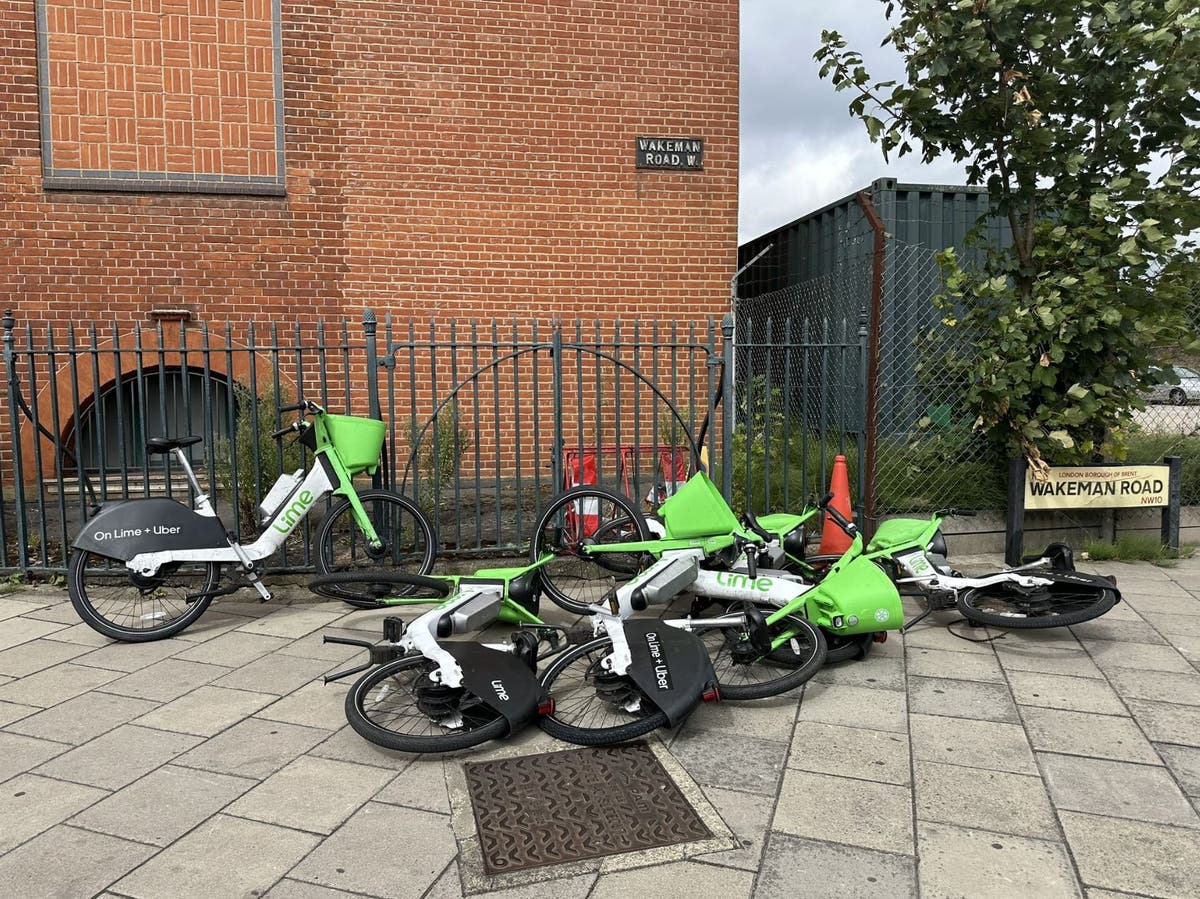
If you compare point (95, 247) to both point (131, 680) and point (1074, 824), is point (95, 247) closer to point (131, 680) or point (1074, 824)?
point (131, 680)

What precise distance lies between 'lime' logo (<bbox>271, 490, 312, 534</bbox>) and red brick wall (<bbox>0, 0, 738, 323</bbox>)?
326 centimetres

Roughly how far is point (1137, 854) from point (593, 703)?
1.99 meters

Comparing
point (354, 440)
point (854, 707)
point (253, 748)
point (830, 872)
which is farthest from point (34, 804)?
point (854, 707)

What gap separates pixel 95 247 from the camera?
7637 millimetres

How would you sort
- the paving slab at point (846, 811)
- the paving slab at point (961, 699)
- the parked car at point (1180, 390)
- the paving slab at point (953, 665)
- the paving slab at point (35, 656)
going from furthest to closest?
1. the parked car at point (1180, 390)
2. the paving slab at point (35, 656)
3. the paving slab at point (953, 665)
4. the paving slab at point (961, 699)
5. the paving slab at point (846, 811)

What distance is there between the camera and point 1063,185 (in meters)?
6.35

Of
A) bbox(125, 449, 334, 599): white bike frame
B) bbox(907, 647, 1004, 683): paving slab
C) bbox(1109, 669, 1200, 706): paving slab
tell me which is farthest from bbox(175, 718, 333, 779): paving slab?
bbox(1109, 669, 1200, 706): paving slab

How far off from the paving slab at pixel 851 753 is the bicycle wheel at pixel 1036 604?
1.43 meters

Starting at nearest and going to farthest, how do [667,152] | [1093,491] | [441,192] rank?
[1093,491] → [441,192] → [667,152]

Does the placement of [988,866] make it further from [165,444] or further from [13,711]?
[165,444]

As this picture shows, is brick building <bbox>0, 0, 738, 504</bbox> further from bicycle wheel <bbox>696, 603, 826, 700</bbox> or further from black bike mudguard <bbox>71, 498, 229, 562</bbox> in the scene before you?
bicycle wheel <bbox>696, 603, 826, 700</bbox>

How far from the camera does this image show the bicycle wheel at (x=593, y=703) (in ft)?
11.1

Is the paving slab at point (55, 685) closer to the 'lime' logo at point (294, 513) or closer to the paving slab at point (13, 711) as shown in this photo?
the paving slab at point (13, 711)

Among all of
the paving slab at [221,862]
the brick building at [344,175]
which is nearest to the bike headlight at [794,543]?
the paving slab at [221,862]
